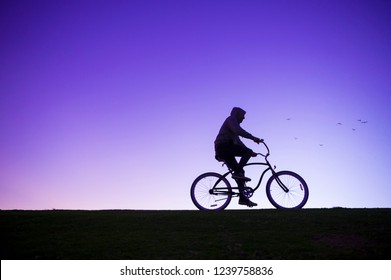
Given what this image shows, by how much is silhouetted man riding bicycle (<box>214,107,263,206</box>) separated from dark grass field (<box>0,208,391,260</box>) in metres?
1.00

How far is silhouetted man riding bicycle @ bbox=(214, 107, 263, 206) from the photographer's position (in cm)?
1014

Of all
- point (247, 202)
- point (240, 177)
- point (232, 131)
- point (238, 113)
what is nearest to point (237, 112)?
point (238, 113)

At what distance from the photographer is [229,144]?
33.8 ft

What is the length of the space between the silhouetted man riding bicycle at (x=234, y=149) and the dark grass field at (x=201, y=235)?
1.00 meters

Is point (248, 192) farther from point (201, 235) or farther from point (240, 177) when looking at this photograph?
point (201, 235)

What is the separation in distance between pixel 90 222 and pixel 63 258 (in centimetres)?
278

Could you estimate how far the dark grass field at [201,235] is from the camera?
20.3 ft

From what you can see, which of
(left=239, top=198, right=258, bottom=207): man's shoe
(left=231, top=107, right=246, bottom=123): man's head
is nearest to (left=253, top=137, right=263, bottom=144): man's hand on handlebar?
(left=231, top=107, right=246, bottom=123): man's head

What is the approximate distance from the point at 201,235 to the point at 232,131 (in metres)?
3.84

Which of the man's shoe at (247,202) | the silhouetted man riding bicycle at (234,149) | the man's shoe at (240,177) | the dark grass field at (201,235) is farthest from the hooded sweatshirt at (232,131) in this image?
the dark grass field at (201,235)

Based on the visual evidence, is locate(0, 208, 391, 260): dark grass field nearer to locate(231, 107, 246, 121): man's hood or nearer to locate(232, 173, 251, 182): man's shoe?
locate(232, 173, 251, 182): man's shoe
